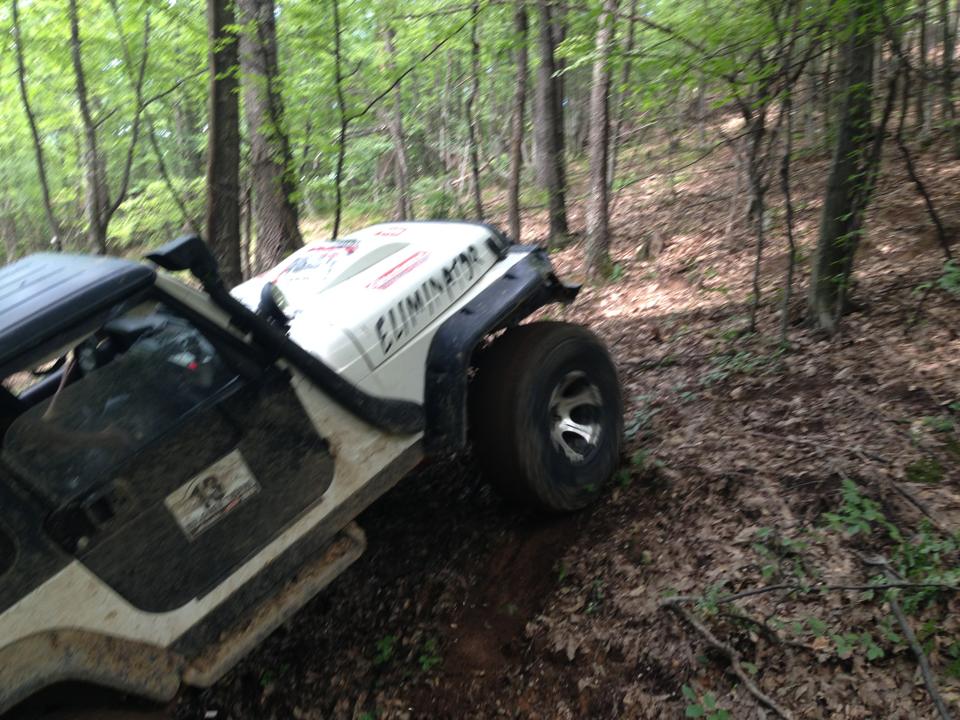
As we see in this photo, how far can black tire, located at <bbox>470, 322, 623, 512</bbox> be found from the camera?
326 centimetres

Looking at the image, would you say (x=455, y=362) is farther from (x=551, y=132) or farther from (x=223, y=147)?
(x=551, y=132)

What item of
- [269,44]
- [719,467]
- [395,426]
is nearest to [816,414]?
[719,467]

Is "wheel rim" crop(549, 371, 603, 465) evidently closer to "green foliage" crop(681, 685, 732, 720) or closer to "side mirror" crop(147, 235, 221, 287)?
"green foliage" crop(681, 685, 732, 720)

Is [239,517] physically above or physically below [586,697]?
above

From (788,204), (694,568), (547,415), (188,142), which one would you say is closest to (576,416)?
(547,415)

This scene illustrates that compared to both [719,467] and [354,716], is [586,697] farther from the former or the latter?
[719,467]

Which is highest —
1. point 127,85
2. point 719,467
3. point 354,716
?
point 127,85

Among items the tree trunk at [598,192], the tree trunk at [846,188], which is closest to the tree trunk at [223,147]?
the tree trunk at [598,192]

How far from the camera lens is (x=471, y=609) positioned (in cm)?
318

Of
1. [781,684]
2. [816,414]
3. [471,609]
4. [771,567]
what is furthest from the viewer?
[816,414]

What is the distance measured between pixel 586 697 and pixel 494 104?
19748 millimetres

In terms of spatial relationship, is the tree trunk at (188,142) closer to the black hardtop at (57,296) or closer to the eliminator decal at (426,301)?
the eliminator decal at (426,301)

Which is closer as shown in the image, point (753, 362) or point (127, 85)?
point (753, 362)

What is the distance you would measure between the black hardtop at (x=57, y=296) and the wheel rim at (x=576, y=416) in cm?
201
